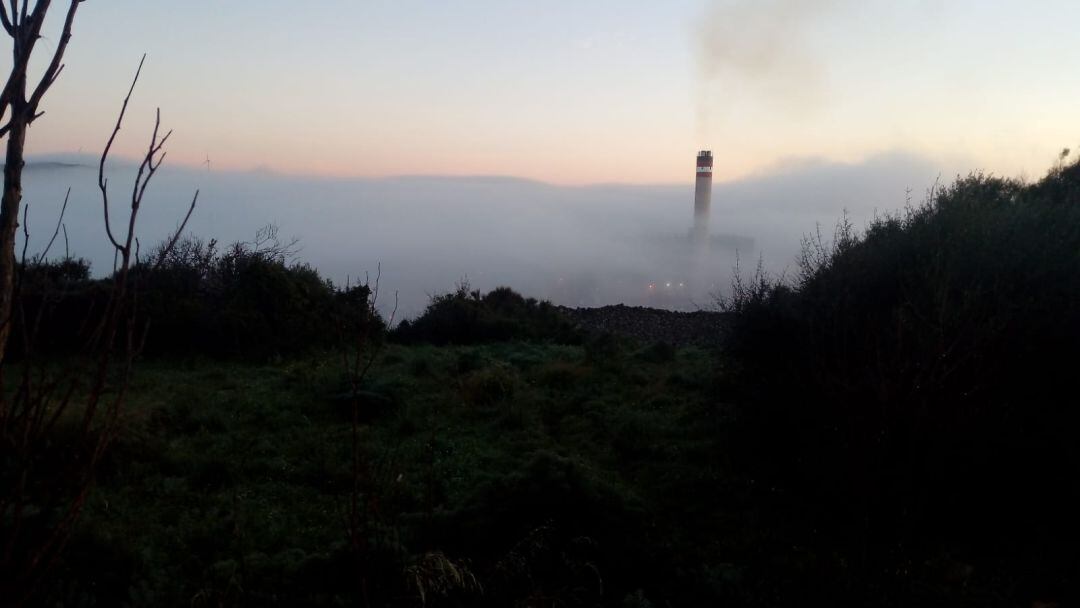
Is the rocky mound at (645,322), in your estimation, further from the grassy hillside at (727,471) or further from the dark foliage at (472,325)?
the grassy hillside at (727,471)

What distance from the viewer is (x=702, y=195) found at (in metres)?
57.4

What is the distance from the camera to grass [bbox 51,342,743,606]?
4652mm

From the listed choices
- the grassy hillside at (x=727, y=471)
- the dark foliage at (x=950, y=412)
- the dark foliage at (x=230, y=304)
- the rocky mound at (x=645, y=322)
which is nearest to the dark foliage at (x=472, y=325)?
the rocky mound at (x=645, y=322)

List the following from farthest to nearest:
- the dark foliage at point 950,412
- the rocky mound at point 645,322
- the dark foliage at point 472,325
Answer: the rocky mound at point 645,322 < the dark foliage at point 472,325 < the dark foliage at point 950,412

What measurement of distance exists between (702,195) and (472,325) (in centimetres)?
3989

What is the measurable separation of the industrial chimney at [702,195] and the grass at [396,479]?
44092mm

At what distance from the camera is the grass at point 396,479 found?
183 inches

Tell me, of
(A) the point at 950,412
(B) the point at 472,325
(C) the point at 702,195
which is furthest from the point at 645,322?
(C) the point at 702,195

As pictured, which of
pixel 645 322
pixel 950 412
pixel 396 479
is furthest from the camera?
pixel 645 322

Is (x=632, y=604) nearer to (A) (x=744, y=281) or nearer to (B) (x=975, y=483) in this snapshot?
(B) (x=975, y=483)

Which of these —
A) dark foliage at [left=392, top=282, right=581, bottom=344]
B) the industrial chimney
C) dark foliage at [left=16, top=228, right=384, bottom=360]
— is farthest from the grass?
the industrial chimney

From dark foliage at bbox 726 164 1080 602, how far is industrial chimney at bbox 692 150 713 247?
4873 cm

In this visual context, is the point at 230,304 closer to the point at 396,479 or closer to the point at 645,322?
the point at 396,479

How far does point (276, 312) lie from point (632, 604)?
1366cm
